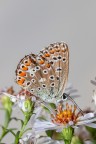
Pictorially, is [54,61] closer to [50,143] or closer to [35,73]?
[35,73]

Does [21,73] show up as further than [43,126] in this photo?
Yes

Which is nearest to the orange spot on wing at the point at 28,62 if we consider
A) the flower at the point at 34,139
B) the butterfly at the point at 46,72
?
the butterfly at the point at 46,72

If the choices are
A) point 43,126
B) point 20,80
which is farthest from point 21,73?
point 43,126

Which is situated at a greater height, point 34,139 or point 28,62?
point 28,62

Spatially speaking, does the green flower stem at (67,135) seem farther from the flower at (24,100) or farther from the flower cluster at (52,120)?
the flower at (24,100)

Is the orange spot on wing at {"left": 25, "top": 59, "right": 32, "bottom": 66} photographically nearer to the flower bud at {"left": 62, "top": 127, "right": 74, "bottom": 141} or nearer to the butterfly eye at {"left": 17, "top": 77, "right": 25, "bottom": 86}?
the butterfly eye at {"left": 17, "top": 77, "right": 25, "bottom": 86}

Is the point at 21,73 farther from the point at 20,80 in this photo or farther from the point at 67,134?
the point at 67,134
